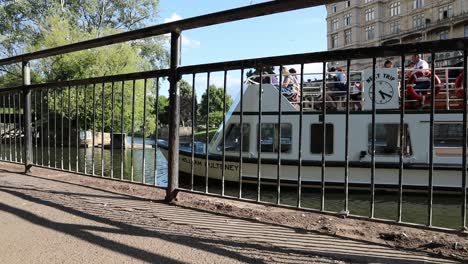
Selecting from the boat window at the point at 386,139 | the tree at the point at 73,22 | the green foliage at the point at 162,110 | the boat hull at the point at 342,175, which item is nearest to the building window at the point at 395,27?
the green foliage at the point at 162,110

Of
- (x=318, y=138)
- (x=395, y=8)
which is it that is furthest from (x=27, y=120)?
(x=395, y=8)

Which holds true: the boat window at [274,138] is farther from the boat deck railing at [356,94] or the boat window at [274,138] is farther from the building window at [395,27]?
the building window at [395,27]

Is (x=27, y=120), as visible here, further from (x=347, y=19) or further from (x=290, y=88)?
(x=347, y=19)

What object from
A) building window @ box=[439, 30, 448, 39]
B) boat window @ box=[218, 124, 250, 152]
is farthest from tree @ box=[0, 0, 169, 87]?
building window @ box=[439, 30, 448, 39]

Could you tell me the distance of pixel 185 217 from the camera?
431 centimetres

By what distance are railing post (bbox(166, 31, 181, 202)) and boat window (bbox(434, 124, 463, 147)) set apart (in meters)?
9.79

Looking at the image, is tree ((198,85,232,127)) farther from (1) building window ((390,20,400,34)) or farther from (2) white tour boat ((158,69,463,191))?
(1) building window ((390,20,400,34))

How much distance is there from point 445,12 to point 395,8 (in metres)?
15.0

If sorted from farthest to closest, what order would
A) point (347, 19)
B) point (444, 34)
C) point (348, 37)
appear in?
point (348, 37) → point (347, 19) → point (444, 34)

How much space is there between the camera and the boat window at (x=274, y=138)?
13.8m

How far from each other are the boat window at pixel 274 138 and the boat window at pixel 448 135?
4.00 metres

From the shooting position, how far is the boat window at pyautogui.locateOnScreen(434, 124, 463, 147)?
12672 mm

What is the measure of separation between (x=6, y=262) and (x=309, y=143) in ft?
36.6

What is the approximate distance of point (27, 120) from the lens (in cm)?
741
